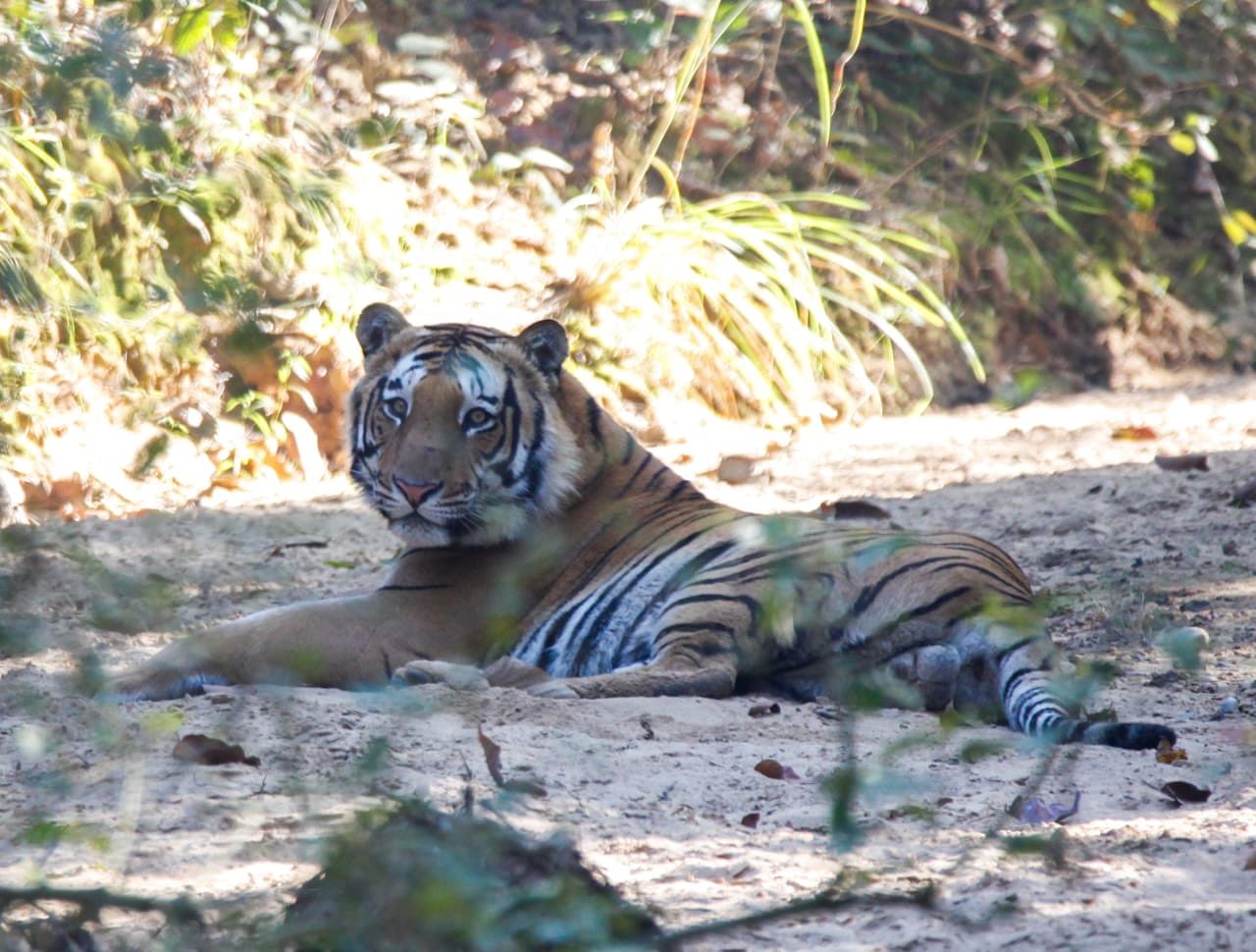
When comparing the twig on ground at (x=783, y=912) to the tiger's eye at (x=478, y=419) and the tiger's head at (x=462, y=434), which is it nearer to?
the tiger's head at (x=462, y=434)

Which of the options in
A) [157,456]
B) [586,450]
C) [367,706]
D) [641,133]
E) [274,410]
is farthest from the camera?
[641,133]

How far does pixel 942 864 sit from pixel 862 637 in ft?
5.16

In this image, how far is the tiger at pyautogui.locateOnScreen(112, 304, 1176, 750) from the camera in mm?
3918

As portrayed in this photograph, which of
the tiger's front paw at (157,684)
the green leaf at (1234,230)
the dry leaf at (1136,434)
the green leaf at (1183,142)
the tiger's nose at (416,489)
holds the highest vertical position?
the green leaf at (1183,142)

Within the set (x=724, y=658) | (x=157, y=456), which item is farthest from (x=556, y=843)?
(x=724, y=658)

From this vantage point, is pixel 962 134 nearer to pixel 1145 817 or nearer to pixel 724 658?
pixel 724 658

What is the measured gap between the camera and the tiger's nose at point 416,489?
443cm

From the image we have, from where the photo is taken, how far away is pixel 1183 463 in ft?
21.4

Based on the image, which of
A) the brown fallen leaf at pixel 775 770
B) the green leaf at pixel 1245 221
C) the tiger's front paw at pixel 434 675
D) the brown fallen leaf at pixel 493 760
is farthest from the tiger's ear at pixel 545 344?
the green leaf at pixel 1245 221

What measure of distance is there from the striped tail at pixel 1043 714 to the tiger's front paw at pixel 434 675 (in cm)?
121

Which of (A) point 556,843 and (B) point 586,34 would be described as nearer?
(A) point 556,843

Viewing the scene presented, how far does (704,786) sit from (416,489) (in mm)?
1700

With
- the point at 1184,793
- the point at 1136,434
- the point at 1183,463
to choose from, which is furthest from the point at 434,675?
the point at 1136,434

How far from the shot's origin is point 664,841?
2654mm
